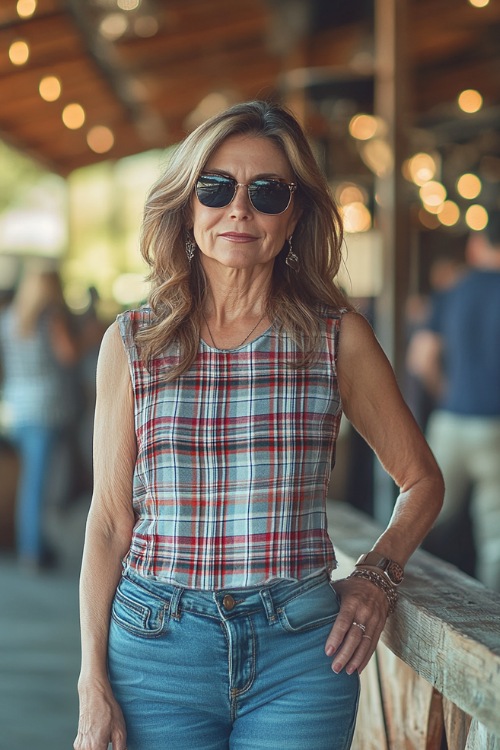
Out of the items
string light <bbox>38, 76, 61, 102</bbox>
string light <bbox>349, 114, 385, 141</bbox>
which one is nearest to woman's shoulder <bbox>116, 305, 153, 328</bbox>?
string light <bbox>38, 76, 61, 102</bbox>

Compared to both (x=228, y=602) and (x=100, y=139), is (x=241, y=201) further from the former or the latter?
(x=100, y=139)

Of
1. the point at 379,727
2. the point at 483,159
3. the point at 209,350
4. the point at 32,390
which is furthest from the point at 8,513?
the point at 483,159

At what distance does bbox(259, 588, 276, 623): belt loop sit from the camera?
1.53m

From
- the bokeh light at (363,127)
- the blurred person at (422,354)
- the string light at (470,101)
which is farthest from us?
the string light at (470,101)

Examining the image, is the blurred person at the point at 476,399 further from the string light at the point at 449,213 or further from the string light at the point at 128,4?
the string light at the point at 449,213

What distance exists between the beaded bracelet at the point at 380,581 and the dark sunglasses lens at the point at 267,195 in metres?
0.59

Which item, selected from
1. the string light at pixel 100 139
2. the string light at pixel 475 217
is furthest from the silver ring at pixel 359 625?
the string light at pixel 100 139

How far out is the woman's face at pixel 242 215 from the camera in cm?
167

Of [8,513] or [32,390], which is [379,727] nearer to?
[32,390]

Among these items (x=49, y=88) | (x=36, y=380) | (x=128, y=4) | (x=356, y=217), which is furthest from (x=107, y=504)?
(x=356, y=217)

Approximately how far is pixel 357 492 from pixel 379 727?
4311 mm

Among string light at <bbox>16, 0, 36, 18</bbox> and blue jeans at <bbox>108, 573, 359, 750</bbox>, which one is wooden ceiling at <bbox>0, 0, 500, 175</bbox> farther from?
blue jeans at <bbox>108, 573, 359, 750</bbox>

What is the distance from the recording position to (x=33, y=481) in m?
6.14

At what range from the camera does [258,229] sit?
169cm
